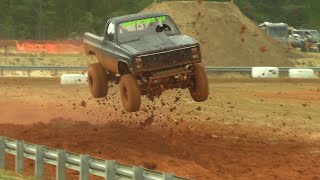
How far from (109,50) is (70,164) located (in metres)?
5.12

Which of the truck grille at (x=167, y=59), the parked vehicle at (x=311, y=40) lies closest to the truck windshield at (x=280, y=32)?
the parked vehicle at (x=311, y=40)

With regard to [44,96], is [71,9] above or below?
below

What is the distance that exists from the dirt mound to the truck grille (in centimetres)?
2246

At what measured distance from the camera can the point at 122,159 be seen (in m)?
12.5

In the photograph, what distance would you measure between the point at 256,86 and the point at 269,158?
1631 centimetres

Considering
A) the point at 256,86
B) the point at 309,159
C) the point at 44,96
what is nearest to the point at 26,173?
the point at 309,159

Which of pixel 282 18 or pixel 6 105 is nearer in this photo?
pixel 6 105

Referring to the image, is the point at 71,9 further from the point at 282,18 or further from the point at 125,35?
the point at 125,35

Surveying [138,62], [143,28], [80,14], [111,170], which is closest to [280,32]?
[80,14]

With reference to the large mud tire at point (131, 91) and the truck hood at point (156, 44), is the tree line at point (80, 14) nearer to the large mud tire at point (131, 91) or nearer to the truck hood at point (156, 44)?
the truck hood at point (156, 44)

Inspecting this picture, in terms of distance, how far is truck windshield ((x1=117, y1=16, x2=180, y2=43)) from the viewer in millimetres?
14664

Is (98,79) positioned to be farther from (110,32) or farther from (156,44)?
(156,44)

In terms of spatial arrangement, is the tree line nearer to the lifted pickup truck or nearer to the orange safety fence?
the orange safety fence

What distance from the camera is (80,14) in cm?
9081
